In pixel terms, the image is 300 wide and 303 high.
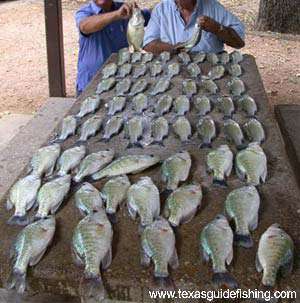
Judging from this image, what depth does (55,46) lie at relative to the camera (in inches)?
237

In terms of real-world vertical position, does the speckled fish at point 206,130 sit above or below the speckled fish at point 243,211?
below

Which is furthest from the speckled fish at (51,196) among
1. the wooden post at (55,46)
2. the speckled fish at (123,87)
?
the wooden post at (55,46)

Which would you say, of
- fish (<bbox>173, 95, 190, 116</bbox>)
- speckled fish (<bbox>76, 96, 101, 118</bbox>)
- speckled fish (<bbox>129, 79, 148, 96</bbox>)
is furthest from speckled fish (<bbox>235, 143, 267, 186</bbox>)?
speckled fish (<bbox>129, 79, 148, 96</bbox>)

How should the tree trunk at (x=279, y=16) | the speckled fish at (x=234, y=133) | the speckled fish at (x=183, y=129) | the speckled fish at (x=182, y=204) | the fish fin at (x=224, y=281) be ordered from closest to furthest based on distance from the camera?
the fish fin at (x=224, y=281), the speckled fish at (x=182, y=204), the speckled fish at (x=234, y=133), the speckled fish at (x=183, y=129), the tree trunk at (x=279, y=16)

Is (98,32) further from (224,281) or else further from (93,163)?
(224,281)

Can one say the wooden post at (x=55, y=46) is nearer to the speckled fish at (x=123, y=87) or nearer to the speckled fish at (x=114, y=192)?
the speckled fish at (x=123, y=87)

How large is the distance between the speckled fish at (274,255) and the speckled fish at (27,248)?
0.85 meters

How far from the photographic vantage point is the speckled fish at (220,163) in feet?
8.27

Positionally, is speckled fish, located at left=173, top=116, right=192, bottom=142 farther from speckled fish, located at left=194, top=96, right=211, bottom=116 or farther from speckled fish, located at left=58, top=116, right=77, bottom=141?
speckled fish, located at left=58, top=116, right=77, bottom=141

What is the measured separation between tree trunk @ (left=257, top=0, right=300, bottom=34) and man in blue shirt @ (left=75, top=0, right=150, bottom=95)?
596 centimetres

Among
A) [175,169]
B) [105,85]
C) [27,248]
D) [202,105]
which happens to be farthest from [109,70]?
[27,248]

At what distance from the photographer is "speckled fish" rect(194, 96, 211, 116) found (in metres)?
3.40

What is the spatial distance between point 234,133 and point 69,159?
0.99 metres

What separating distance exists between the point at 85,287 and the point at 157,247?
12.5 inches
